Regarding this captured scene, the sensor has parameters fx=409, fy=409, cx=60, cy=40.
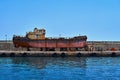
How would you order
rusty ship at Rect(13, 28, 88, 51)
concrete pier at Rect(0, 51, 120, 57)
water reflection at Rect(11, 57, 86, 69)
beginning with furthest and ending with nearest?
rusty ship at Rect(13, 28, 88, 51) → concrete pier at Rect(0, 51, 120, 57) → water reflection at Rect(11, 57, 86, 69)

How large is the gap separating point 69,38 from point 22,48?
11.6 m

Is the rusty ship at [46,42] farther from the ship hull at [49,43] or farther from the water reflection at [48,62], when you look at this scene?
the water reflection at [48,62]

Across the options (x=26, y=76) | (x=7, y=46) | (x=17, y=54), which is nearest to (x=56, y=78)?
(x=26, y=76)

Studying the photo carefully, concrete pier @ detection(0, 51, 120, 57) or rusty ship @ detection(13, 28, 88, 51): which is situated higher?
rusty ship @ detection(13, 28, 88, 51)

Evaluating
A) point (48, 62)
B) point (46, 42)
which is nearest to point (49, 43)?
point (46, 42)

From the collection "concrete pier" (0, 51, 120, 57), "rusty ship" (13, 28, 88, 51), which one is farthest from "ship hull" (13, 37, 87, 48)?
"concrete pier" (0, 51, 120, 57)

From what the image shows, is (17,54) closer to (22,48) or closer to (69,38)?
(22,48)

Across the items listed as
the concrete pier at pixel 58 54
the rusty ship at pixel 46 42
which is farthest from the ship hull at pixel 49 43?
the concrete pier at pixel 58 54

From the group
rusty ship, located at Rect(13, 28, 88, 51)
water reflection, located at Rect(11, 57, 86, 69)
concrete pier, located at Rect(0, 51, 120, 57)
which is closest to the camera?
water reflection, located at Rect(11, 57, 86, 69)

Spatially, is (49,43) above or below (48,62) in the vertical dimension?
above

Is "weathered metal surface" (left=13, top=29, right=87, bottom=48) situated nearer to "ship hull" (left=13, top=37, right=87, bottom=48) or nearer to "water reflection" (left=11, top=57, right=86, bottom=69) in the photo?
"ship hull" (left=13, top=37, right=87, bottom=48)

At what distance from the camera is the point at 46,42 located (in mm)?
96875

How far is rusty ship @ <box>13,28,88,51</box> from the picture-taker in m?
96.1

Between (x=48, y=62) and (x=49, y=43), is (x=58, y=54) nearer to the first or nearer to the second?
(x=49, y=43)
